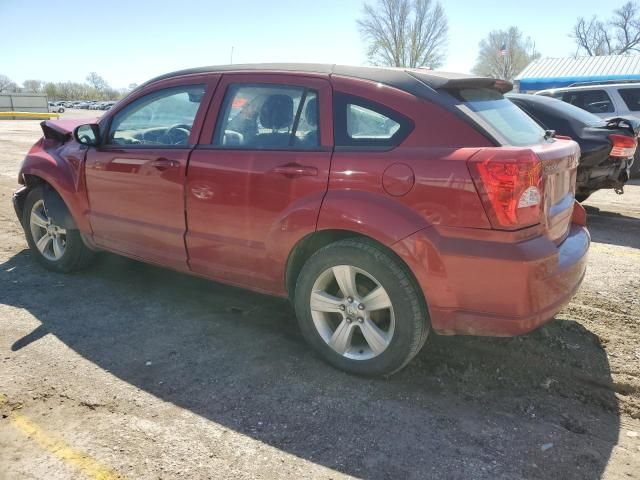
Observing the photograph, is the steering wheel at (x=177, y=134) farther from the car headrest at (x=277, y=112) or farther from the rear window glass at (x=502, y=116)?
the rear window glass at (x=502, y=116)

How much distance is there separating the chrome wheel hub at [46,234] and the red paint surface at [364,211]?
95 cm

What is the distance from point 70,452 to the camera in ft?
8.02

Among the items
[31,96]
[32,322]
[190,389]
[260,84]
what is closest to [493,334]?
[190,389]

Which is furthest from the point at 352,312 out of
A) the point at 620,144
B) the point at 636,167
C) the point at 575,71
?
the point at 575,71

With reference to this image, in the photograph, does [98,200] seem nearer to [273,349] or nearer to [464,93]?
[273,349]

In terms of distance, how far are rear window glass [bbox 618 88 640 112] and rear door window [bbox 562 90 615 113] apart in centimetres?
30

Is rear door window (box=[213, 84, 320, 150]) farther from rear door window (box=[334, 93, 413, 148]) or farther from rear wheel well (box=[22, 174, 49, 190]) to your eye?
rear wheel well (box=[22, 174, 49, 190])

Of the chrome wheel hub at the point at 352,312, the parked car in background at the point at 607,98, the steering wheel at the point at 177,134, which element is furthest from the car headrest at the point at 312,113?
the parked car in background at the point at 607,98

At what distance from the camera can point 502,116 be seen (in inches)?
120

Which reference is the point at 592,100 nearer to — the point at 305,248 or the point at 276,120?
the point at 276,120

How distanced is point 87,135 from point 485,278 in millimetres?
3385

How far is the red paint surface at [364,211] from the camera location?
8.57 ft

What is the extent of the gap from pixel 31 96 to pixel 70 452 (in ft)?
154

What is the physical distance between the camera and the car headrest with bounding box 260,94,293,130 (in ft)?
10.7
